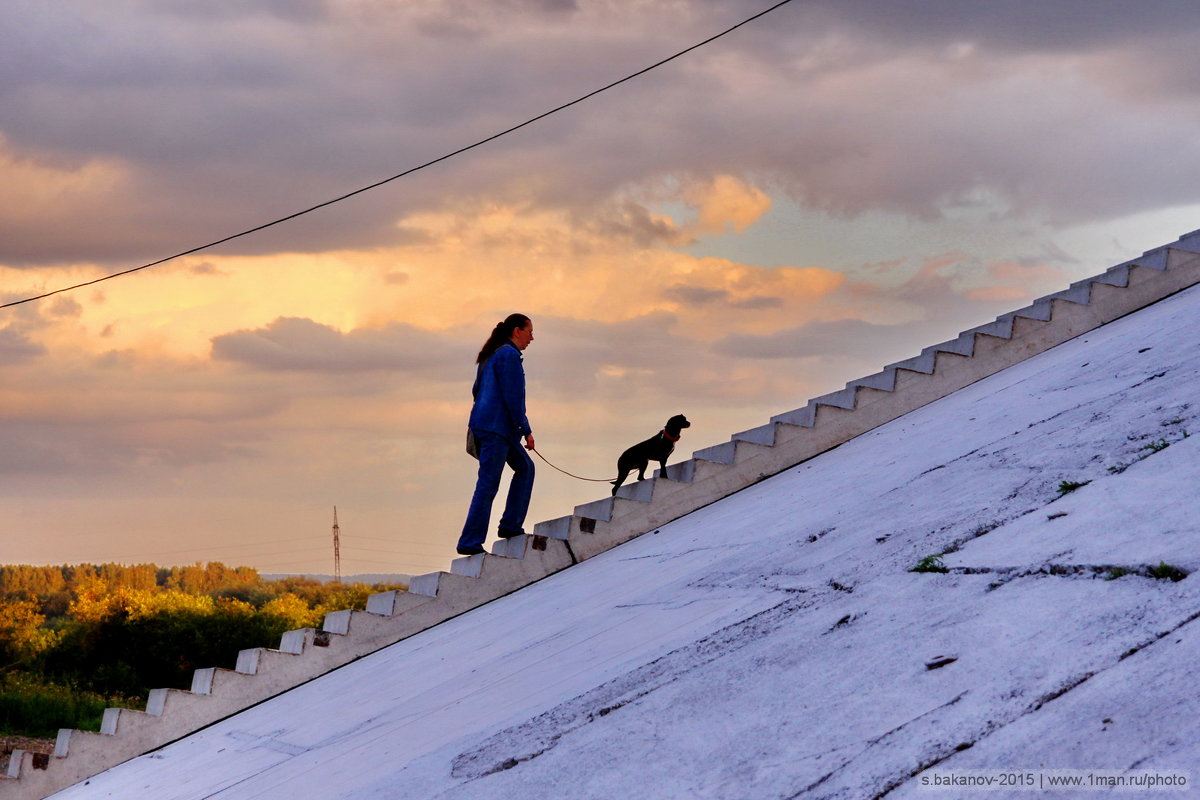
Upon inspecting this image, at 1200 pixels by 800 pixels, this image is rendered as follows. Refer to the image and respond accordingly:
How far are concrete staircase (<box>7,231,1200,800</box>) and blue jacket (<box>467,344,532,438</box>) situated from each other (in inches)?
52.3

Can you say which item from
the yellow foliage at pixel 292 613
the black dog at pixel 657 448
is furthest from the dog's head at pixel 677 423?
the yellow foliage at pixel 292 613

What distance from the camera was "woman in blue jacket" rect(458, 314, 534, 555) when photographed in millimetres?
10320

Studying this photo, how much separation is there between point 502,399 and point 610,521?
1719 millimetres

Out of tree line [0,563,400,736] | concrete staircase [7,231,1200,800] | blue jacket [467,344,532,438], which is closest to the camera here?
blue jacket [467,344,532,438]

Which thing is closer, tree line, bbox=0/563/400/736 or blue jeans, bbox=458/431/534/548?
blue jeans, bbox=458/431/534/548

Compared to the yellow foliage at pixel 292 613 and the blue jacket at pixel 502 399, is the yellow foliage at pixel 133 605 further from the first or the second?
the blue jacket at pixel 502 399

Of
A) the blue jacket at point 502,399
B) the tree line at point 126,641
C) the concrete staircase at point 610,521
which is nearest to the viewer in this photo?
the blue jacket at point 502,399

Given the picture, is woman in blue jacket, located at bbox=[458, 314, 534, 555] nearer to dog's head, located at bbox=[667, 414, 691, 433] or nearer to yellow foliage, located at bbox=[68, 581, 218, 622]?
dog's head, located at bbox=[667, 414, 691, 433]

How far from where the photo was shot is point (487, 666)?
763 centimetres

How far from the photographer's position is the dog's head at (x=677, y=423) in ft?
39.7

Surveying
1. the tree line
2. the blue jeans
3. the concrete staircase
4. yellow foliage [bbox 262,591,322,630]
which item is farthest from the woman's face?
yellow foliage [bbox 262,591,322,630]

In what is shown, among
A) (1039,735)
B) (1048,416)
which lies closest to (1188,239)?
(1048,416)

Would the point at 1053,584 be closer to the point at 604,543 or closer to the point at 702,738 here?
the point at 702,738

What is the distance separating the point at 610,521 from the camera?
11336 mm
